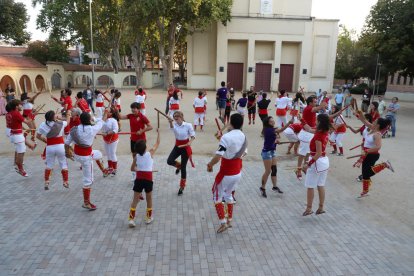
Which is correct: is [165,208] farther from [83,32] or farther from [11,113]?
[83,32]

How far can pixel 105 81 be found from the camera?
4091cm

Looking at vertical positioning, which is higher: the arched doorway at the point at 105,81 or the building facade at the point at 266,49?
the building facade at the point at 266,49

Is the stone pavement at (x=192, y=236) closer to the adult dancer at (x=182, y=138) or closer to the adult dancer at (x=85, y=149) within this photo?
the adult dancer at (x=85, y=149)

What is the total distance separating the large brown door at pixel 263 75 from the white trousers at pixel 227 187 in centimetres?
3346

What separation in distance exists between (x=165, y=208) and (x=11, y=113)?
4553 millimetres

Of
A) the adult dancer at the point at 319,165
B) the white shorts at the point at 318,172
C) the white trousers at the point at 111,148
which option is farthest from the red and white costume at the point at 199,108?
the white shorts at the point at 318,172

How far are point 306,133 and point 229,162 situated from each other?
12.1 ft

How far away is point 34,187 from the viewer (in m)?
7.54

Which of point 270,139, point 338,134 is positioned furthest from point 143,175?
point 338,134

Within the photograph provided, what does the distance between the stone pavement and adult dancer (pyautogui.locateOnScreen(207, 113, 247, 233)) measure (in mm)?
468

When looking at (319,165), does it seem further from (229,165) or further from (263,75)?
(263,75)

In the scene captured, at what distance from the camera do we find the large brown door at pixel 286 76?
3847 cm

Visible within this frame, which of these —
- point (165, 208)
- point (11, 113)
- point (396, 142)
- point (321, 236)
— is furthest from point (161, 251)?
point (396, 142)

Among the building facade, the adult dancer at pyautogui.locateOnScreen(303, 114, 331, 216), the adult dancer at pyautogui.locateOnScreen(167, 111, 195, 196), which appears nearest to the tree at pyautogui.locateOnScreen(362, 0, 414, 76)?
the building facade
